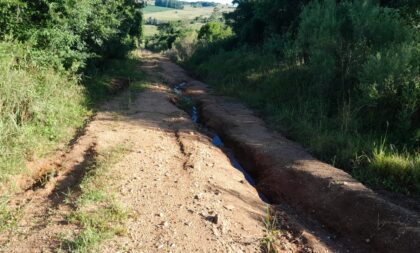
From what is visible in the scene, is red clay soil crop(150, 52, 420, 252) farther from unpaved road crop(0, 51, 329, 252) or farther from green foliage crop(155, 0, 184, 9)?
green foliage crop(155, 0, 184, 9)

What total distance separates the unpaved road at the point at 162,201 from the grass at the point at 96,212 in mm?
85

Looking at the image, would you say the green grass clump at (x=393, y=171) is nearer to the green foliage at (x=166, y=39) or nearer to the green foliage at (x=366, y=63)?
the green foliage at (x=366, y=63)

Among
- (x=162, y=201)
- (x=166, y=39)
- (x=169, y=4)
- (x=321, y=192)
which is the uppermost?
(x=169, y=4)

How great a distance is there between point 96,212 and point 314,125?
5.64 meters

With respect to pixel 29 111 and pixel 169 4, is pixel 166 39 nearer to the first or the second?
pixel 29 111

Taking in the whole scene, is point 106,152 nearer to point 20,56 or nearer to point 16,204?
point 16,204

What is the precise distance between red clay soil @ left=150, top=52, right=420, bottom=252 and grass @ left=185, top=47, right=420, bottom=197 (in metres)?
0.44

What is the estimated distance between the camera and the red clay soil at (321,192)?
15.8 feet

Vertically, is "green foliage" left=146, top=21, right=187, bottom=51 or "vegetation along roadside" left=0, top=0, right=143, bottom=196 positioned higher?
"vegetation along roadside" left=0, top=0, right=143, bottom=196

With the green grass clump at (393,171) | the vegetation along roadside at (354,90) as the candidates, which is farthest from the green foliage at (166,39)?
the green grass clump at (393,171)

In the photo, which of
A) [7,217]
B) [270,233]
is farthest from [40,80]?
[270,233]

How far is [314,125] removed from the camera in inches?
346

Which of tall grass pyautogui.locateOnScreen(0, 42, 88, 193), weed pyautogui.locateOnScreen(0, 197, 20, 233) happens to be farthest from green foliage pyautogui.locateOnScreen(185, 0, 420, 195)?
weed pyautogui.locateOnScreen(0, 197, 20, 233)

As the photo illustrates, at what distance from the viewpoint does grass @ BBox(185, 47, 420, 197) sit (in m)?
6.28
